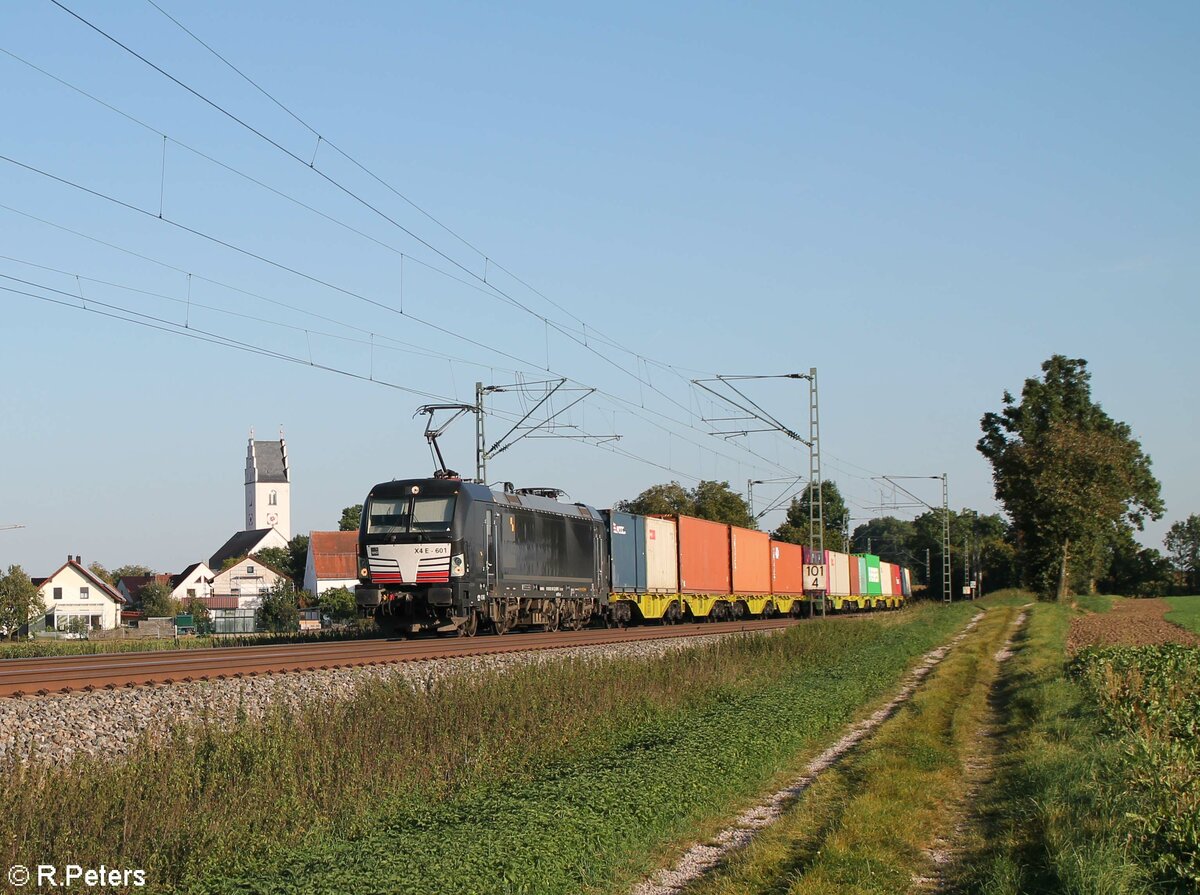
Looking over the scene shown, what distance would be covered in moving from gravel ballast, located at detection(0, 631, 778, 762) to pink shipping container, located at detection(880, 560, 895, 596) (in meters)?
64.4

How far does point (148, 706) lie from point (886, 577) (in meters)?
72.8

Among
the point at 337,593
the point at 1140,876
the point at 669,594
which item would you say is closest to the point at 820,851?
the point at 1140,876

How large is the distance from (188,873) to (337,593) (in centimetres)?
6782

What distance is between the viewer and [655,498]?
301ft

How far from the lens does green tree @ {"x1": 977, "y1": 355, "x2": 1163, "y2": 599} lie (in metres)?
62.3

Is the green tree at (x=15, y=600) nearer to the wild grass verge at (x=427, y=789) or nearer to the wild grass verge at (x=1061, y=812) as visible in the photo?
the wild grass verge at (x=427, y=789)

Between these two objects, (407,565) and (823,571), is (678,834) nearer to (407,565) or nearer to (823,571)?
(407,565)

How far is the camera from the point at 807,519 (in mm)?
94500

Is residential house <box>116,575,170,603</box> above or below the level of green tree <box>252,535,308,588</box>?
below

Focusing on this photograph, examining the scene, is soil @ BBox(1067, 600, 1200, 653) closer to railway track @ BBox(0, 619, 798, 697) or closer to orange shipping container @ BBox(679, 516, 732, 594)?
railway track @ BBox(0, 619, 798, 697)

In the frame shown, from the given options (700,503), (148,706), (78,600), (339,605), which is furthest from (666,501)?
(148,706)

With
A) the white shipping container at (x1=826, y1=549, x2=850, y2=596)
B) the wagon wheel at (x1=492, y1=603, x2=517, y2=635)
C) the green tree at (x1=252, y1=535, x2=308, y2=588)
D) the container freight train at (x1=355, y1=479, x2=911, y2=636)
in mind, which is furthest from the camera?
the green tree at (x1=252, y1=535, x2=308, y2=588)

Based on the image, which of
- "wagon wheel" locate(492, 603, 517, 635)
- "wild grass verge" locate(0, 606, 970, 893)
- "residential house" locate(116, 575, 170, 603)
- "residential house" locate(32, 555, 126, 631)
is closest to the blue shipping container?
"wagon wheel" locate(492, 603, 517, 635)

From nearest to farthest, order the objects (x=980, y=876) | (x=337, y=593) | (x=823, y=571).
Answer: (x=980, y=876)
(x=823, y=571)
(x=337, y=593)
